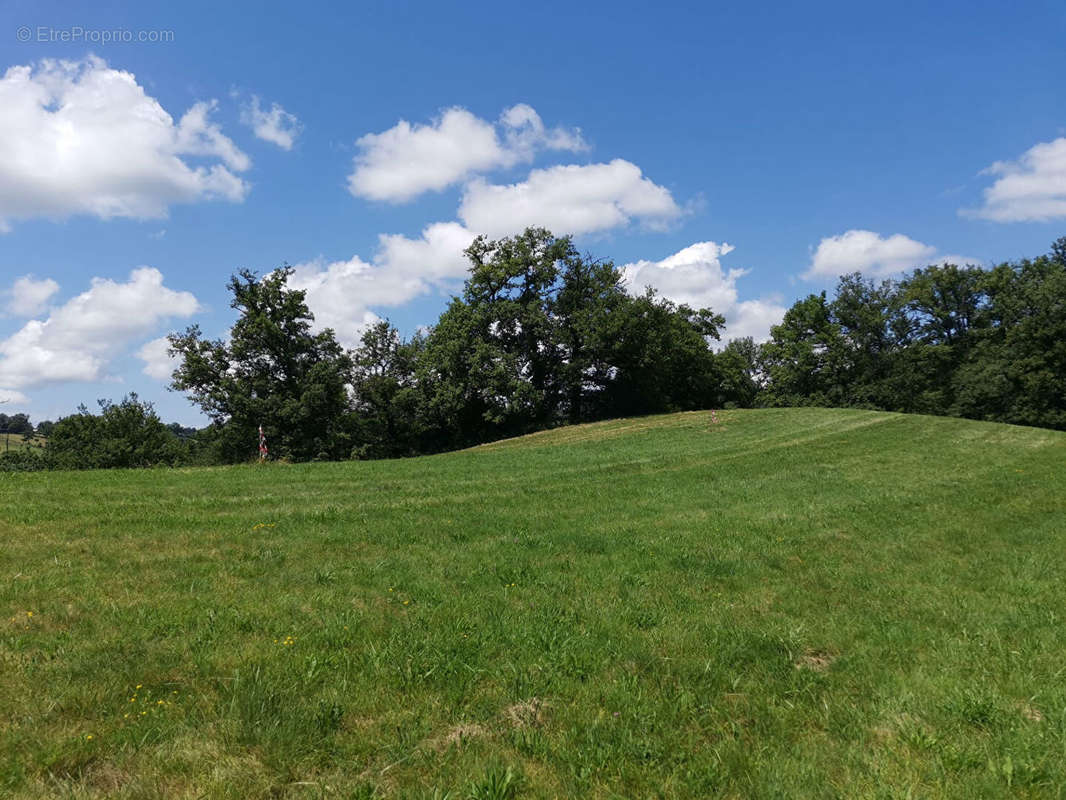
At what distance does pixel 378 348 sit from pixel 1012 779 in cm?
5771

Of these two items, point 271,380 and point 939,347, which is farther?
point 939,347

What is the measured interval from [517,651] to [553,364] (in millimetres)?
44855

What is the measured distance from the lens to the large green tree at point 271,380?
46306 mm

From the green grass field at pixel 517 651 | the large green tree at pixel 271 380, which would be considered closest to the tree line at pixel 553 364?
the large green tree at pixel 271 380

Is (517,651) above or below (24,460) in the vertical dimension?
below

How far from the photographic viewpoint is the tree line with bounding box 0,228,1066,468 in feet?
153

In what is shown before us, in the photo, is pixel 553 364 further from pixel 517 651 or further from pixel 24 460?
pixel 24 460

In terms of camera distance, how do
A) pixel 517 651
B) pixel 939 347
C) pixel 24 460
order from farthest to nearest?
pixel 24 460 → pixel 939 347 → pixel 517 651

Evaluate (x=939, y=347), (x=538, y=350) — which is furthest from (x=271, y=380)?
(x=939, y=347)

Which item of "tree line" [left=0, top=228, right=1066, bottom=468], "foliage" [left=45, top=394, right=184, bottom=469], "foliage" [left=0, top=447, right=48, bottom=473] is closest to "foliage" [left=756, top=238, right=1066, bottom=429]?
"tree line" [left=0, top=228, right=1066, bottom=468]

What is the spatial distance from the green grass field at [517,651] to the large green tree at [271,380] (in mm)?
35268

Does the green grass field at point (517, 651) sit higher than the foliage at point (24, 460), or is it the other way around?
the foliage at point (24, 460)

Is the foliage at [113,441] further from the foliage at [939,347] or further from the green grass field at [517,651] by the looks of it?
the foliage at [939,347]

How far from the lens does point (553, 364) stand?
50.2 m
